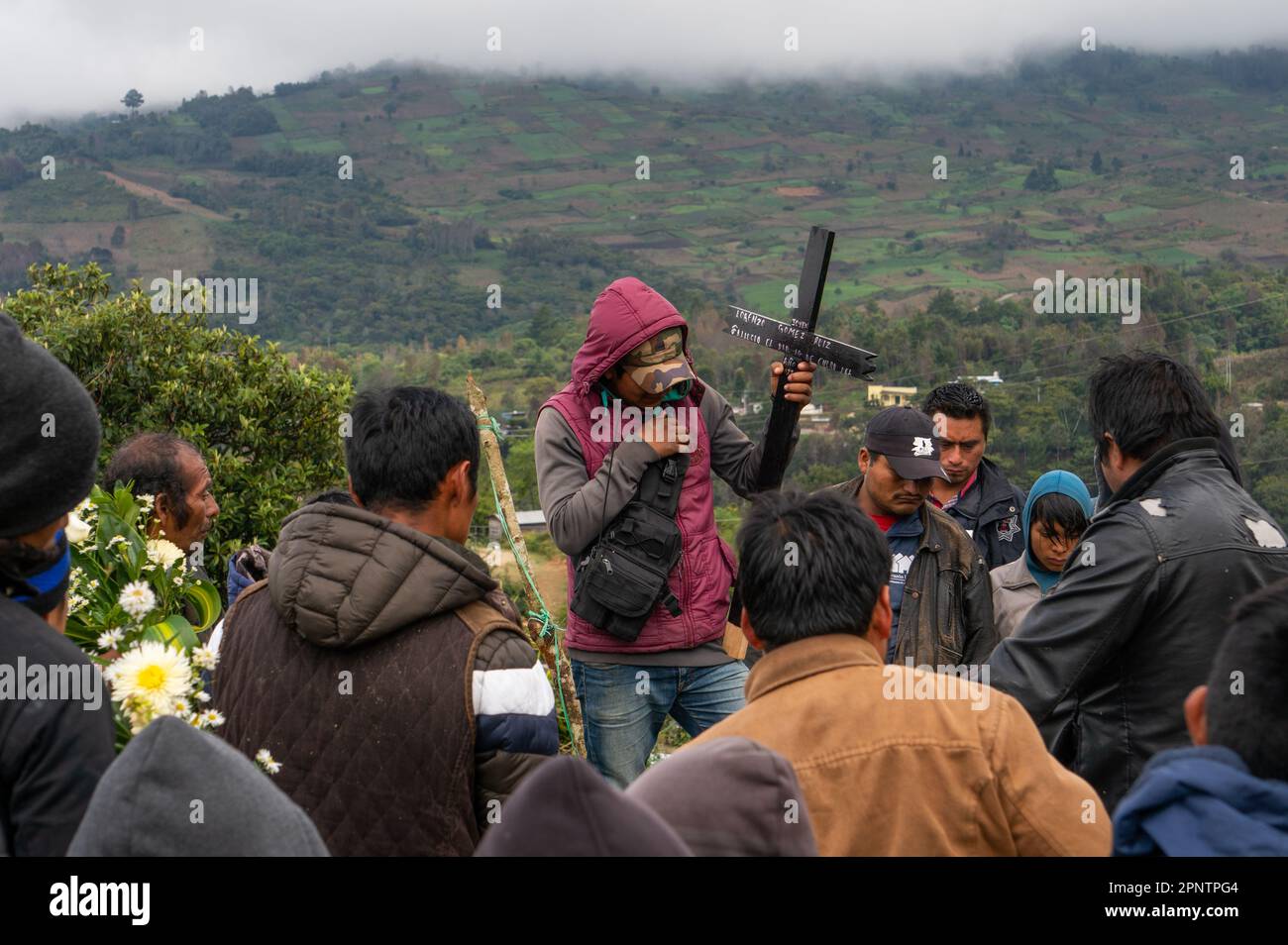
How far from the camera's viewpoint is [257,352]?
994 cm

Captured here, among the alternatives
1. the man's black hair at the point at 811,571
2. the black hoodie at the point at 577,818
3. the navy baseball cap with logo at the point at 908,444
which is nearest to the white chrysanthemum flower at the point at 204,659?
the man's black hair at the point at 811,571

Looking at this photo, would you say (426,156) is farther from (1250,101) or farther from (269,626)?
(269,626)

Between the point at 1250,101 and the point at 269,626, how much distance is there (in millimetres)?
193936

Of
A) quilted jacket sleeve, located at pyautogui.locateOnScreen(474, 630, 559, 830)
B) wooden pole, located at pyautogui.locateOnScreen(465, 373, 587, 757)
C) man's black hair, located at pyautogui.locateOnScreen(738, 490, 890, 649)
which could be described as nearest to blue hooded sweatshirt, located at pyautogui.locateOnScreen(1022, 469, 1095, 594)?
wooden pole, located at pyautogui.locateOnScreen(465, 373, 587, 757)

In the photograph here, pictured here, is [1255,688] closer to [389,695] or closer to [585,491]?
[389,695]

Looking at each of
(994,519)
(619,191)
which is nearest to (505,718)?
(994,519)

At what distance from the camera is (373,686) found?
256 cm

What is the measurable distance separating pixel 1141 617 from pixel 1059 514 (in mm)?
1798

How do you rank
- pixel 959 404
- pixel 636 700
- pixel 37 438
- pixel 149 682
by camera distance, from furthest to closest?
pixel 959 404 < pixel 636 700 < pixel 149 682 < pixel 37 438

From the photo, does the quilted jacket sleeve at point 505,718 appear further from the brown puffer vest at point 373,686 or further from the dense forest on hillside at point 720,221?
the dense forest on hillside at point 720,221

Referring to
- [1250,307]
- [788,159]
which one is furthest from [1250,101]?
[1250,307]

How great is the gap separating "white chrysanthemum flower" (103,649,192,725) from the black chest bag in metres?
1.88

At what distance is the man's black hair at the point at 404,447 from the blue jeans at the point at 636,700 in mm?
1482

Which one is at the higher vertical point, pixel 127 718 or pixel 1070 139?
pixel 1070 139
